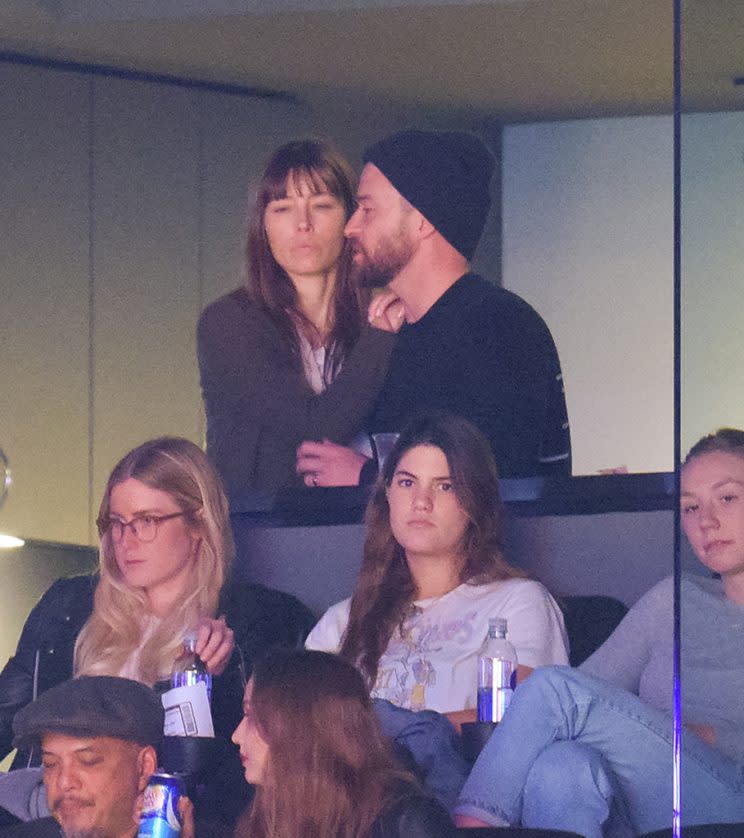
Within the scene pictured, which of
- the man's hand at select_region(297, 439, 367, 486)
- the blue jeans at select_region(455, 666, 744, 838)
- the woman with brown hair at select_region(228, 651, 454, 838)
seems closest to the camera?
the woman with brown hair at select_region(228, 651, 454, 838)

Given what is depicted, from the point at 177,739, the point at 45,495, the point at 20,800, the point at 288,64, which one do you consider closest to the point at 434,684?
the point at 177,739

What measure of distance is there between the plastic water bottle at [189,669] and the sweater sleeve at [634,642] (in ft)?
2.03

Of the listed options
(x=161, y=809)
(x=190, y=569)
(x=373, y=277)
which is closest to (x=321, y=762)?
(x=161, y=809)

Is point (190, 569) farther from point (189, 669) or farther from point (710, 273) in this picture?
point (710, 273)

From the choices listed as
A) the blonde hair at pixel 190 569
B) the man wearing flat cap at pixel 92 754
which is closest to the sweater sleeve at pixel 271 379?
the blonde hair at pixel 190 569

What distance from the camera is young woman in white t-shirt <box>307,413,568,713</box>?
287 cm

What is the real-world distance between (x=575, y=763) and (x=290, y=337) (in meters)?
1.55

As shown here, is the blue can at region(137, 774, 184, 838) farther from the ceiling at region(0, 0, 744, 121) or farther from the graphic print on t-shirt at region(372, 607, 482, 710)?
the ceiling at region(0, 0, 744, 121)

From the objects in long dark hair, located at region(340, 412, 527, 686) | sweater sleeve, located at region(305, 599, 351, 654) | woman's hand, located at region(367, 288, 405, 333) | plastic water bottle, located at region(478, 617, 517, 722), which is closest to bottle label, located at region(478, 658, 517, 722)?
plastic water bottle, located at region(478, 617, 517, 722)

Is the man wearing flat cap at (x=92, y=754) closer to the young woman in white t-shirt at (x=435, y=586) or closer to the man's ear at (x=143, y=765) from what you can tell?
the man's ear at (x=143, y=765)

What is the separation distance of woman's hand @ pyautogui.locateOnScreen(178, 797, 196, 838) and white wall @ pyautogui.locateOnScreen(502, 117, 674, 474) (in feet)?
13.7

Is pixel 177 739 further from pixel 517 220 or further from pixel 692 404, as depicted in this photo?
pixel 517 220

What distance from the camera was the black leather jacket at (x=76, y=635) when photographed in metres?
2.96

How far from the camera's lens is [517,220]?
22.0ft
